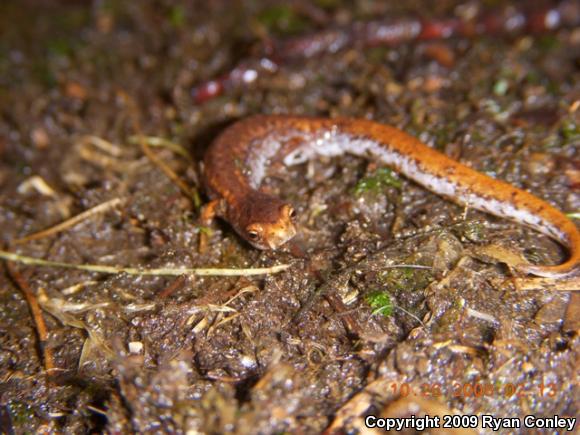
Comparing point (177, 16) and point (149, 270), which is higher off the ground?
point (177, 16)

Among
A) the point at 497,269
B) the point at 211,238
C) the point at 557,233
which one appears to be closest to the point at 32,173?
the point at 211,238

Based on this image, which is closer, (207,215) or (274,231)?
(274,231)

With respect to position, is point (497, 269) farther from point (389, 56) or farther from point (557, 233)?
point (389, 56)
